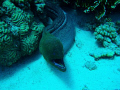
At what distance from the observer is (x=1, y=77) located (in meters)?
3.59

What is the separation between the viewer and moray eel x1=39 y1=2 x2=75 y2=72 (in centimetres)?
290

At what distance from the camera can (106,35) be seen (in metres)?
4.11

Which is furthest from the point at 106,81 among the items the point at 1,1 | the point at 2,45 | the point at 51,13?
the point at 1,1

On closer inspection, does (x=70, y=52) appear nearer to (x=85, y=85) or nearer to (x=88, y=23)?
(x=85, y=85)

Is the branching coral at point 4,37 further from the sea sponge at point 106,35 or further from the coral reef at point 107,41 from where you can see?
the sea sponge at point 106,35

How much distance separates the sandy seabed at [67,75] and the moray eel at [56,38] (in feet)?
1.93

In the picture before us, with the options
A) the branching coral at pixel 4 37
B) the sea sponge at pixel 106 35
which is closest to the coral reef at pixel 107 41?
the sea sponge at pixel 106 35

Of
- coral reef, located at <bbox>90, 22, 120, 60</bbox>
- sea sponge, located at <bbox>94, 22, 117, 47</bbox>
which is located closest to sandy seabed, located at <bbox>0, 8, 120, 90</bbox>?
coral reef, located at <bbox>90, 22, 120, 60</bbox>

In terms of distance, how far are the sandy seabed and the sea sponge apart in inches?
17.1

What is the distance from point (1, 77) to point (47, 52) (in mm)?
1993

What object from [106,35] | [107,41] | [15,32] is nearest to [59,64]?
[15,32]

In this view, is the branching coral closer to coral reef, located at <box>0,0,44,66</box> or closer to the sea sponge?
coral reef, located at <box>0,0,44,66</box>

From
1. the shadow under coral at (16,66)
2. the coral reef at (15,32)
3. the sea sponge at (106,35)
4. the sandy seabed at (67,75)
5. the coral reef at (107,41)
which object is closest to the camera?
the coral reef at (15,32)

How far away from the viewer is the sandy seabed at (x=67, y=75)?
3174 mm
